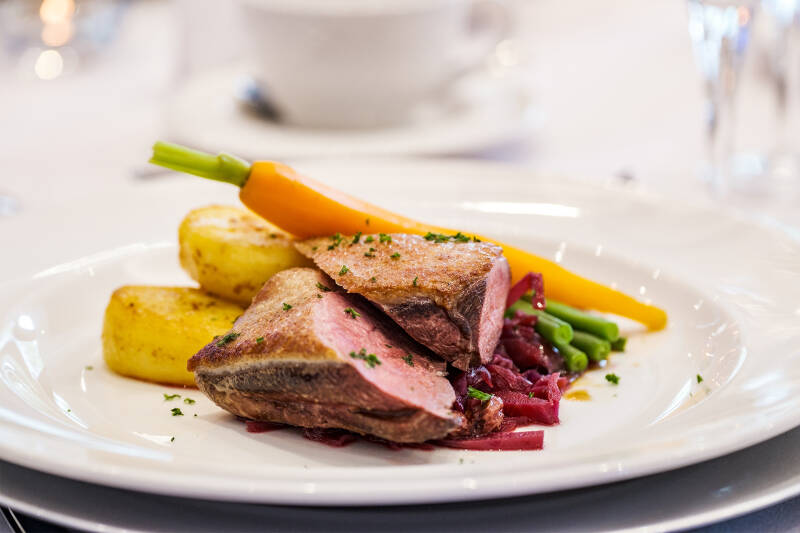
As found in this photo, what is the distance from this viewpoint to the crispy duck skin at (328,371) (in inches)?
71.1

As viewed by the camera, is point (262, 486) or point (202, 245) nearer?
point (262, 486)

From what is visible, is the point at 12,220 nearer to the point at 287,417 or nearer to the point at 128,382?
the point at 128,382

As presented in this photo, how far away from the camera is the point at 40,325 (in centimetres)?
257

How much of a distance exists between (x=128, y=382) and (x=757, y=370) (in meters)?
1.54

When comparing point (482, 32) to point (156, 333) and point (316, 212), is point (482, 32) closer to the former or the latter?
point (316, 212)

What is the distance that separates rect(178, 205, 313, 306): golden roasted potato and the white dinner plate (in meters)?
0.36

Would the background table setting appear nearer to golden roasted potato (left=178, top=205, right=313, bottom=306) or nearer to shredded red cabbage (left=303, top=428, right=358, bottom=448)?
shredded red cabbage (left=303, top=428, right=358, bottom=448)

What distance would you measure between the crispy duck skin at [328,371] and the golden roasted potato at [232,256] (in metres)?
0.35

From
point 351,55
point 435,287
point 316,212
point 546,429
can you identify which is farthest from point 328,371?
point 351,55

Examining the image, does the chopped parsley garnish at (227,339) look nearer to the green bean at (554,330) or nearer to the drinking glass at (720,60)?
the green bean at (554,330)

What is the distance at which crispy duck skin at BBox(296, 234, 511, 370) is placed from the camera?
2047mm

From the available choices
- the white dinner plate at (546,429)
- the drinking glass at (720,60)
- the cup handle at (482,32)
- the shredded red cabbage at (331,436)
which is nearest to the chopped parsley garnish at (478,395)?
the white dinner plate at (546,429)

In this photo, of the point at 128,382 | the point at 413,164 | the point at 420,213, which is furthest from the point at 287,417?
the point at 413,164

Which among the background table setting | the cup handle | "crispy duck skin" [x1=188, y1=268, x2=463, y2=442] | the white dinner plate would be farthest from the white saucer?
"crispy duck skin" [x1=188, y1=268, x2=463, y2=442]
